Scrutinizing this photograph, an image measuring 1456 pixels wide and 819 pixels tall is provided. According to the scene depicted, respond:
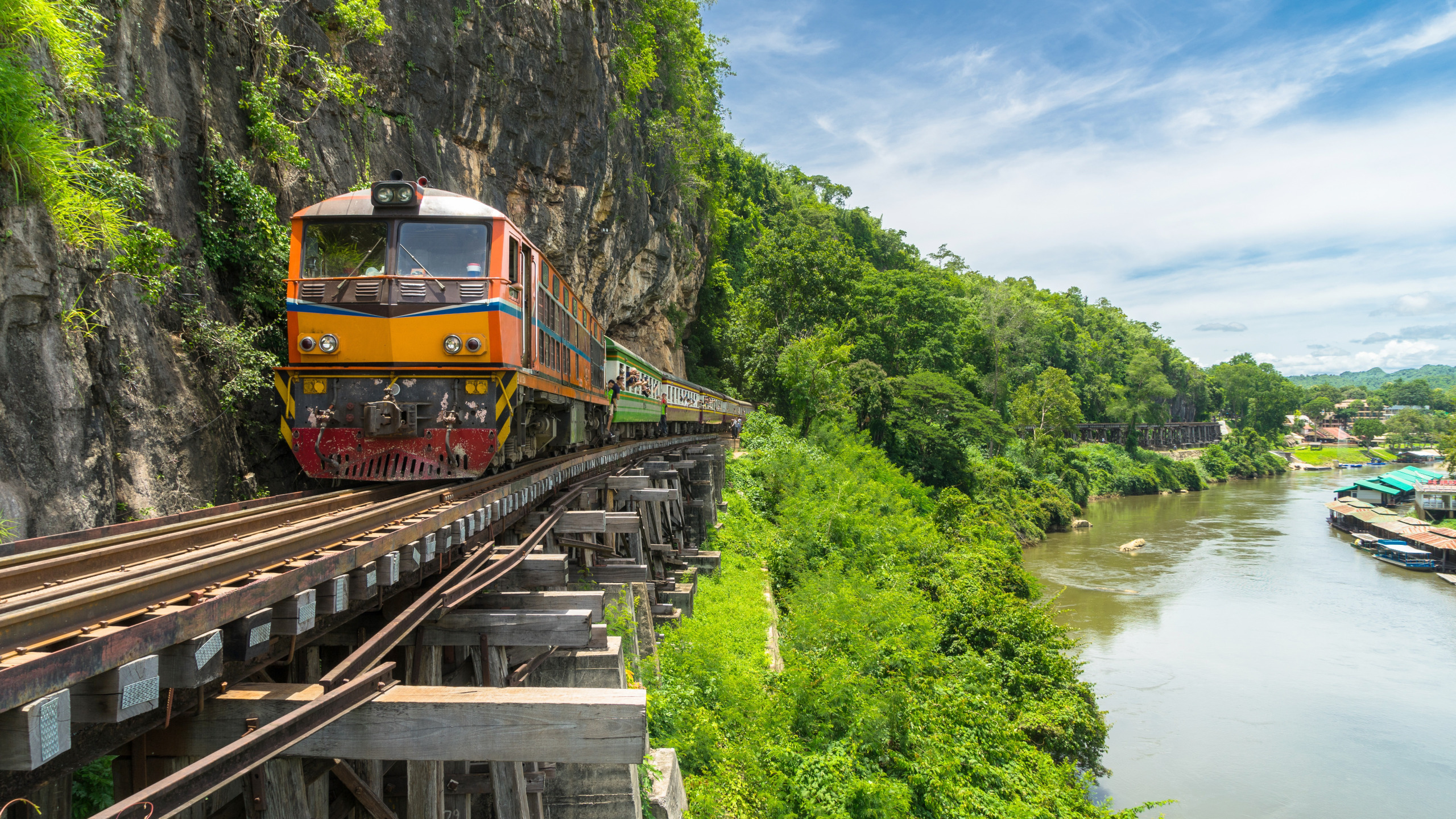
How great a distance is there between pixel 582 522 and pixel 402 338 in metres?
2.51

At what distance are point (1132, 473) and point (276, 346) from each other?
64389 mm

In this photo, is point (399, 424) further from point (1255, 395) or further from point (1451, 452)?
point (1255, 395)

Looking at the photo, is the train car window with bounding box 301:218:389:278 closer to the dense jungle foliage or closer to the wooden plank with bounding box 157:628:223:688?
the wooden plank with bounding box 157:628:223:688

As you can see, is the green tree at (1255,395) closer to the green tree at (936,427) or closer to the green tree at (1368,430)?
the green tree at (1368,430)

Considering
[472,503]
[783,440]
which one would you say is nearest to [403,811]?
[472,503]

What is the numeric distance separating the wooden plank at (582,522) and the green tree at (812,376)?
104 ft

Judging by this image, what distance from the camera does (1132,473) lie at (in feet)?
200

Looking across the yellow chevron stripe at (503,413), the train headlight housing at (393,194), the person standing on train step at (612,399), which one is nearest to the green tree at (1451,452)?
the person standing on train step at (612,399)

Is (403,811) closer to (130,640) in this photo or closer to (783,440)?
(130,640)

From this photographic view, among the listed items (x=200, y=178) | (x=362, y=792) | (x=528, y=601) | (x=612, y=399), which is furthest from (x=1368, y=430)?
(x=362, y=792)

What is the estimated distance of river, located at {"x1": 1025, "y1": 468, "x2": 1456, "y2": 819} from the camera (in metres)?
16.6

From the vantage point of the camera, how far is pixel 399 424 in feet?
23.6

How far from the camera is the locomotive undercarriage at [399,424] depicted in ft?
23.7

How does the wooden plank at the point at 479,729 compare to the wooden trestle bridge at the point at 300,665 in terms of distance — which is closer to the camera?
the wooden trestle bridge at the point at 300,665
